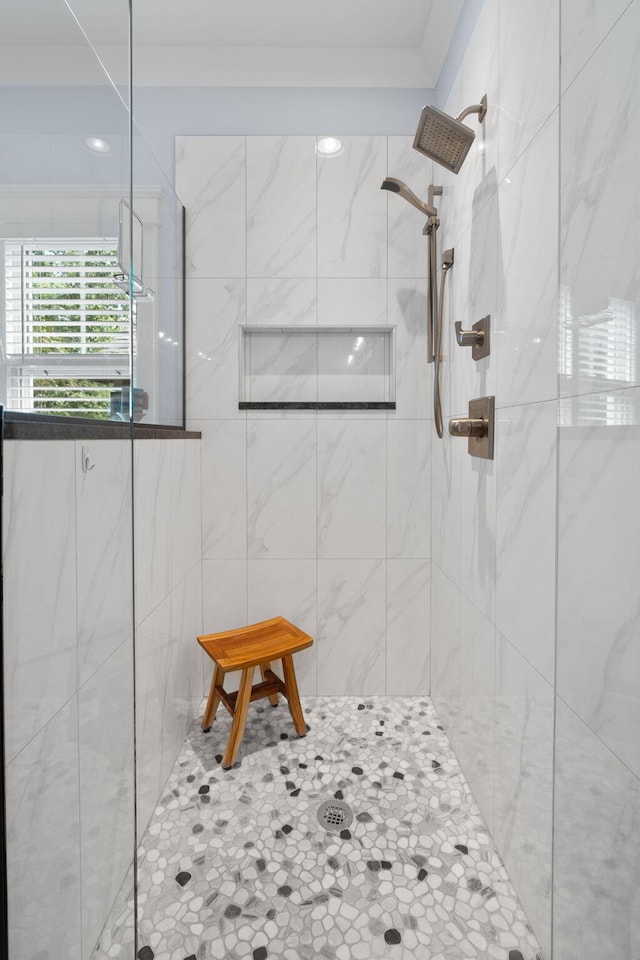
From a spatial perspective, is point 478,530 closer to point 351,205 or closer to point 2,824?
point 2,824

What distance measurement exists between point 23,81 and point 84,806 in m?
1.04

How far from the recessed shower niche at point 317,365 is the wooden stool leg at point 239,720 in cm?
113

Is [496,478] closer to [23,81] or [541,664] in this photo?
[541,664]

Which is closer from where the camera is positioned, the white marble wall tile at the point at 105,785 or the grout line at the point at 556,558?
the white marble wall tile at the point at 105,785

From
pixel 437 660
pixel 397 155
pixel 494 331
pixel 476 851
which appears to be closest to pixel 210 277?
pixel 397 155

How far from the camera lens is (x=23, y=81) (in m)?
0.61

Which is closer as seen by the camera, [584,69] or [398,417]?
[584,69]

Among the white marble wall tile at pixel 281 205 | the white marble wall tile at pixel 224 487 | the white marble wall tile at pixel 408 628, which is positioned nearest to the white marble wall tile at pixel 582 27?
the white marble wall tile at pixel 281 205

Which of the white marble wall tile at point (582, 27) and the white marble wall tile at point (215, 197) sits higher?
the white marble wall tile at point (215, 197)

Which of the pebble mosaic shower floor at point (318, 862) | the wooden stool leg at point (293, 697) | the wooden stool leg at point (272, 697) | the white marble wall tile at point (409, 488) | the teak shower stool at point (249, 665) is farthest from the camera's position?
the white marble wall tile at point (409, 488)

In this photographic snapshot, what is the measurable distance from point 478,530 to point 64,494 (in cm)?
116

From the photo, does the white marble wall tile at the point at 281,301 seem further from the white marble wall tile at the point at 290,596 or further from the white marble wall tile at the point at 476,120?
the white marble wall tile at the point at 290,596

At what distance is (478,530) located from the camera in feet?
4.94

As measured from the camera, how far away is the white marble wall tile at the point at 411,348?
208 centimetres
